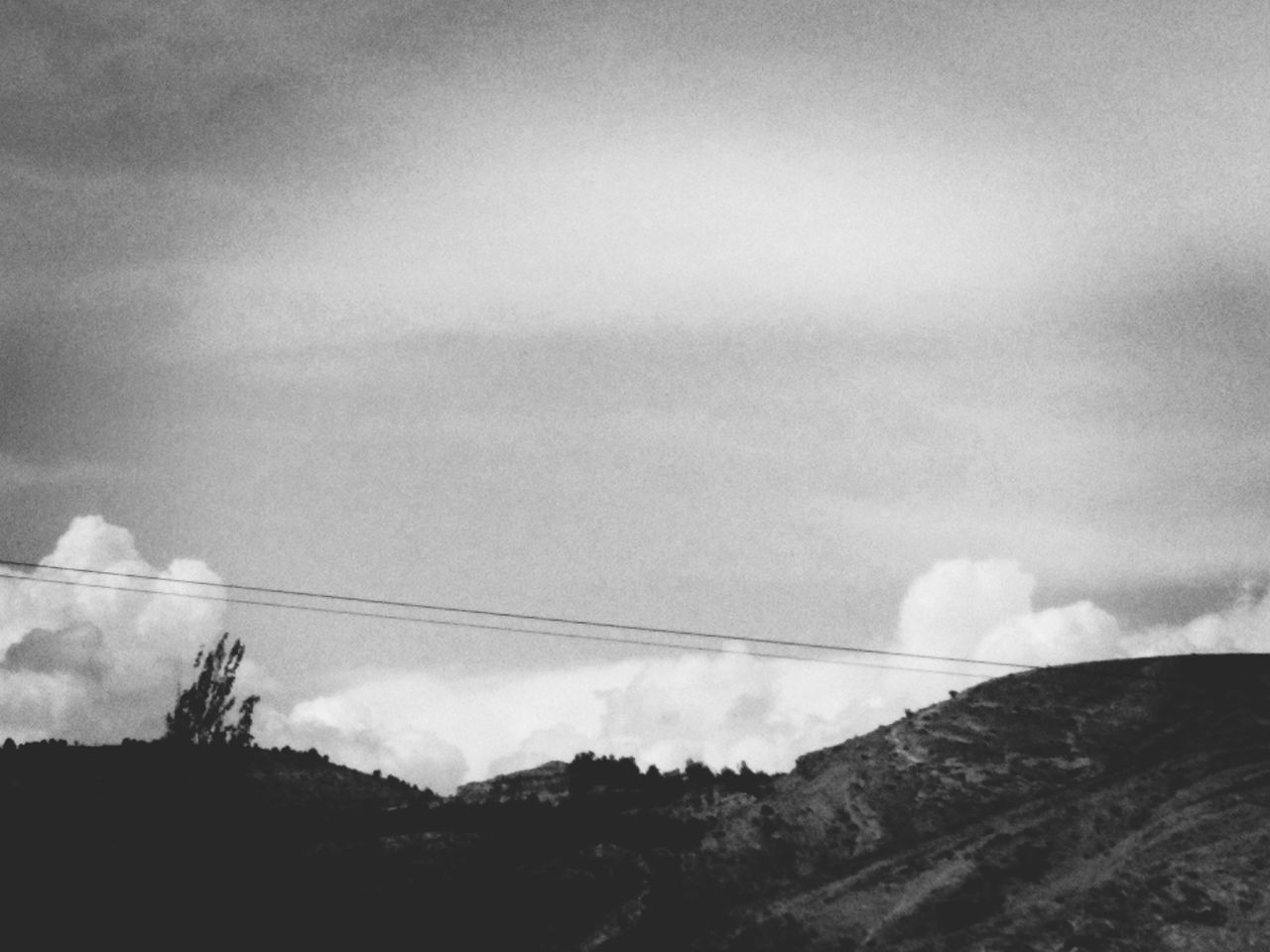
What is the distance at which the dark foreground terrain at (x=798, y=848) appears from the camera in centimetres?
2059

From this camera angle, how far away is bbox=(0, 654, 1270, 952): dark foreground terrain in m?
20.6

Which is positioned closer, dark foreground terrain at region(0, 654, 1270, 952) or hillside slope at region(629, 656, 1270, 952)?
hillside slope at region(629, 656, 1270, 952)

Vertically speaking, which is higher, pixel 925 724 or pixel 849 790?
pixel 925 724

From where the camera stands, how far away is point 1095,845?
22.4m

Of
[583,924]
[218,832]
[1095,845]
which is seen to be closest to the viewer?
[1095,845]

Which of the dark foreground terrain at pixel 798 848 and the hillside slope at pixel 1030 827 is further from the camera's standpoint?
the dark foreground terrain at pixel 798 848

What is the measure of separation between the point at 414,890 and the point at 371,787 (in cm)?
2706

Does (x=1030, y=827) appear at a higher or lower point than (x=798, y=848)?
higher

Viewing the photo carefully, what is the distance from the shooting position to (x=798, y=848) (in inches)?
1094

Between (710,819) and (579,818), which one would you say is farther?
(579,818)

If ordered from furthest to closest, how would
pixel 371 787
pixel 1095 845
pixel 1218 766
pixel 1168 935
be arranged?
pixel 371 787
pixel 1218 766
pixel 1095 845
pixel 1168 935

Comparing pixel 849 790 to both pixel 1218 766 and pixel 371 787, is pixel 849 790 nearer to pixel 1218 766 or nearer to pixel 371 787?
pixel 1218 766

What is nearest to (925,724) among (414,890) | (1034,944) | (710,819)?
(710,819)

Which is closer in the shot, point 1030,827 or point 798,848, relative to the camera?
point 1030,827
